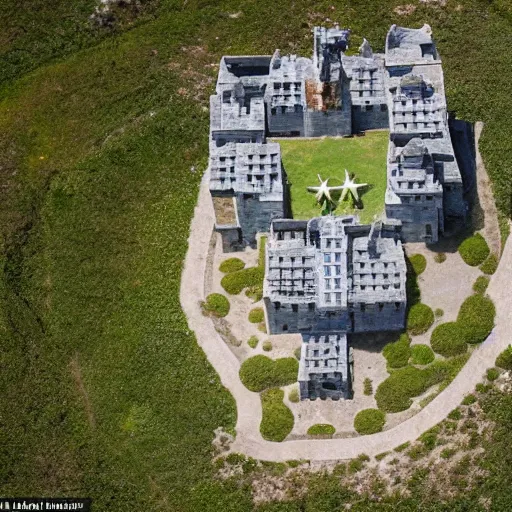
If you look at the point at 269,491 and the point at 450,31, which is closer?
the point at 269,491

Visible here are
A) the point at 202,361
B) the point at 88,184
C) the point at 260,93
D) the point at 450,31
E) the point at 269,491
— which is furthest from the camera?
the point at 450,31

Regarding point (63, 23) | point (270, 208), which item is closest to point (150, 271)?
point (270, 208)

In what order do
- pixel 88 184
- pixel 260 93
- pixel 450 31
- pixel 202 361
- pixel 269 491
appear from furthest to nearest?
pixel 450 31, pixel 88 184, pixel 260 93, pixel 202 361, pixel 269 491

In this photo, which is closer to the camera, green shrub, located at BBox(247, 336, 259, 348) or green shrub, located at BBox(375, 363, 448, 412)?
Answer: green shrub, located at BBox(375, 363, 448, 412)

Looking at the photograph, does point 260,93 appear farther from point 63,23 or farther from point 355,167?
point 63,23

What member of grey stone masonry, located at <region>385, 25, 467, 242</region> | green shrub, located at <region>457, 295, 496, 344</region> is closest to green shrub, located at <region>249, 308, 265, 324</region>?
grey stone masonry, located at <region>385, 25, 467, 242</region>

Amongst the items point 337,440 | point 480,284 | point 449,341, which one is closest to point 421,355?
point 449,341

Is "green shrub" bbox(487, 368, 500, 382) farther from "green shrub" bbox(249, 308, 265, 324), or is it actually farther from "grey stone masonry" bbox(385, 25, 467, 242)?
"green shrub" bbox(249, 308, 265, 324)
